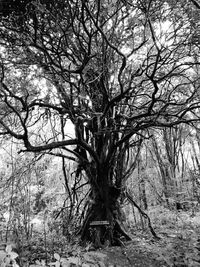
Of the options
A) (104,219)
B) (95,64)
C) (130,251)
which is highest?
(95,64)

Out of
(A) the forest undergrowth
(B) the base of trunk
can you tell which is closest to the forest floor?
(A) the forest undergrowth

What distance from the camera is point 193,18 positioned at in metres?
2.67

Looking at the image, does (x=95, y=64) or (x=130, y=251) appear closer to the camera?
(x=130, y=251)

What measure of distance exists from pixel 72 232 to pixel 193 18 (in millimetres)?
4264

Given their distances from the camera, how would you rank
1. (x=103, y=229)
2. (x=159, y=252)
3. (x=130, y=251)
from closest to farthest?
1. (x=159, y=252)
2. (x=130, y=251)
3. (x=103, y=229)

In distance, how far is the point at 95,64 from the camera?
3564mm

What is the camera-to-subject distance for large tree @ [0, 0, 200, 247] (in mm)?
2508

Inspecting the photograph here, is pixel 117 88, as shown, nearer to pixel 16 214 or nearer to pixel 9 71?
pixel 9 71

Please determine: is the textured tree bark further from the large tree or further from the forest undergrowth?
the forest undergrowth

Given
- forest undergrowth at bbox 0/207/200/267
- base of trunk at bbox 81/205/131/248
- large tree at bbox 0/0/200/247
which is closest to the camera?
forest undergrowth at bbox 0/207/200/267

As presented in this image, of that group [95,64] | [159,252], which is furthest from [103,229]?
[95,64]

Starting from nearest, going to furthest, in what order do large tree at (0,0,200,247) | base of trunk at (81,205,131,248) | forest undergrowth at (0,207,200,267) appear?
1. forest undergrowth at (0,207,200,267)
2. large tree at (0,0,200,247)
3. base of trunk at (81,205,131,248)

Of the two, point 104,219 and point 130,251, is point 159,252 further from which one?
point 104,219

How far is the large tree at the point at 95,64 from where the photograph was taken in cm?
251
